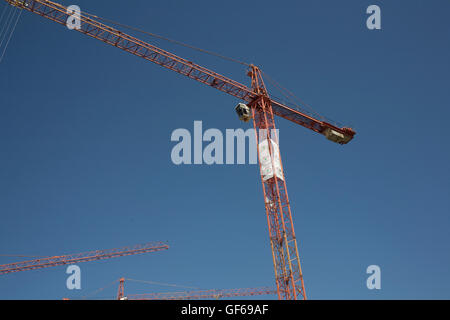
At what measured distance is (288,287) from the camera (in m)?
37.6

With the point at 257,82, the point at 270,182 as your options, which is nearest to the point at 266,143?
the point at 270,182

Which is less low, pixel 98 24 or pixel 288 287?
pixel 98 24
